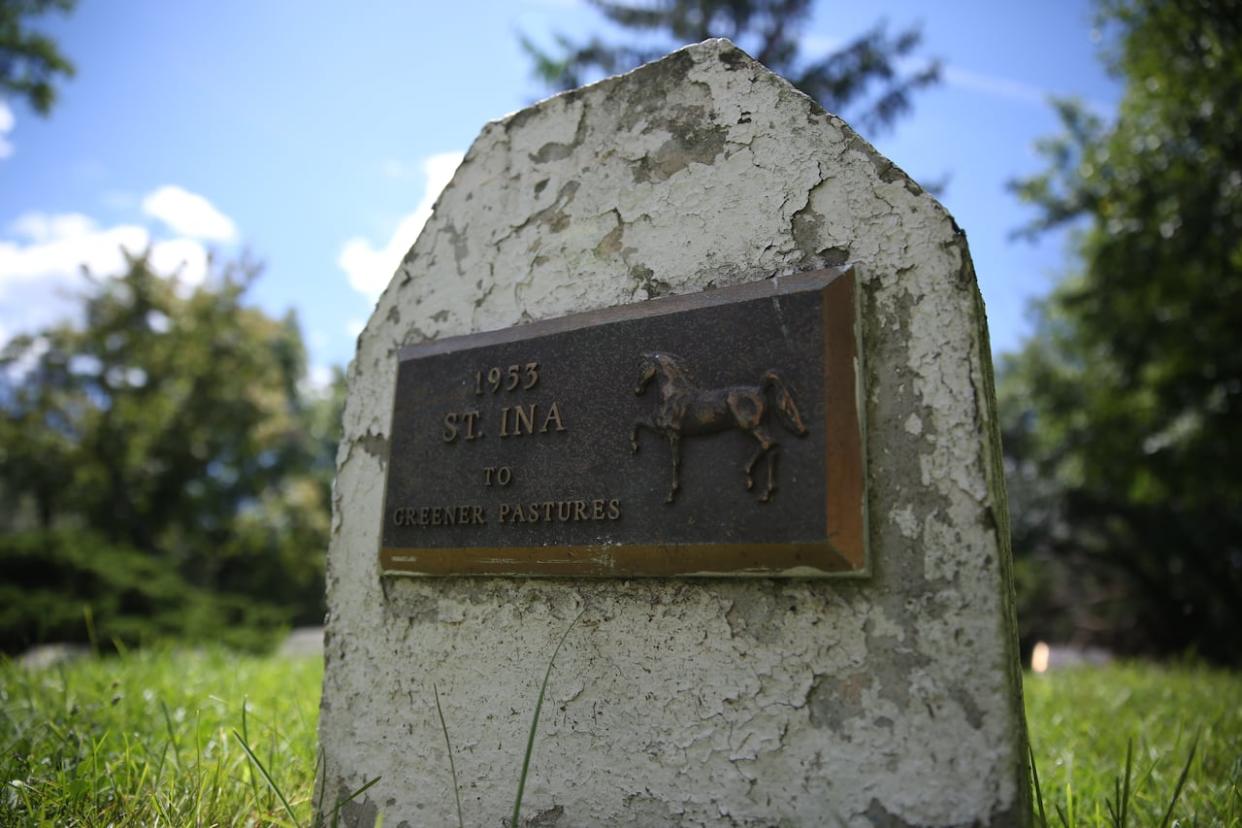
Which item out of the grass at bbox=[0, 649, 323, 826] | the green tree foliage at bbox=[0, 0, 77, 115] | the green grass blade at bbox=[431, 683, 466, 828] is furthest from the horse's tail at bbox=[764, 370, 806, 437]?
the green tree foliage at bbox=[0, 0, 77, 115]

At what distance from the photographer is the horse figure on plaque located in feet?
4.79

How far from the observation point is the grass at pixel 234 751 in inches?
71.2

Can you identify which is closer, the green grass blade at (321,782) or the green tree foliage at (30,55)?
the green grass blade at (321,782)

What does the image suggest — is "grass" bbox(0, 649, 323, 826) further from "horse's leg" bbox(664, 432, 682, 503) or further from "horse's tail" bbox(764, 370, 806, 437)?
"horse's tail" bbox(764, 370, 806, 437)

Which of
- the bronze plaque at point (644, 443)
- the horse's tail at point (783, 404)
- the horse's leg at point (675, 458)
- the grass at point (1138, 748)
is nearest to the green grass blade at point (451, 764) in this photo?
the bronze plaque at point (644, 443)

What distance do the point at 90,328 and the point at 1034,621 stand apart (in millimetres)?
16253

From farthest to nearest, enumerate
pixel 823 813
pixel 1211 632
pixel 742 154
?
pixel 1211 632
pixel 742 154
pixel 823 813

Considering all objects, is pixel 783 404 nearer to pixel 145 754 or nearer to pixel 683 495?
pixel 683 495

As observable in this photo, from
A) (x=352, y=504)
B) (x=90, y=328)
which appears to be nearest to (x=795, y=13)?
(x=352, y=504)

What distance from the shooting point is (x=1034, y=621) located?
11.7 metres

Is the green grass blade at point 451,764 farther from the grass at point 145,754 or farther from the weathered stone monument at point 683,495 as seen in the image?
the grass at point 145,754

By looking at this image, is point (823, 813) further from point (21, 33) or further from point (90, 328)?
point (90, 328)

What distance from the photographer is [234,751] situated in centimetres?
224

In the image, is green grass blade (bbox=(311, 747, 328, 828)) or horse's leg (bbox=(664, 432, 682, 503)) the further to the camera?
green grass blade (bbox=(311, 747, 328, 828))
